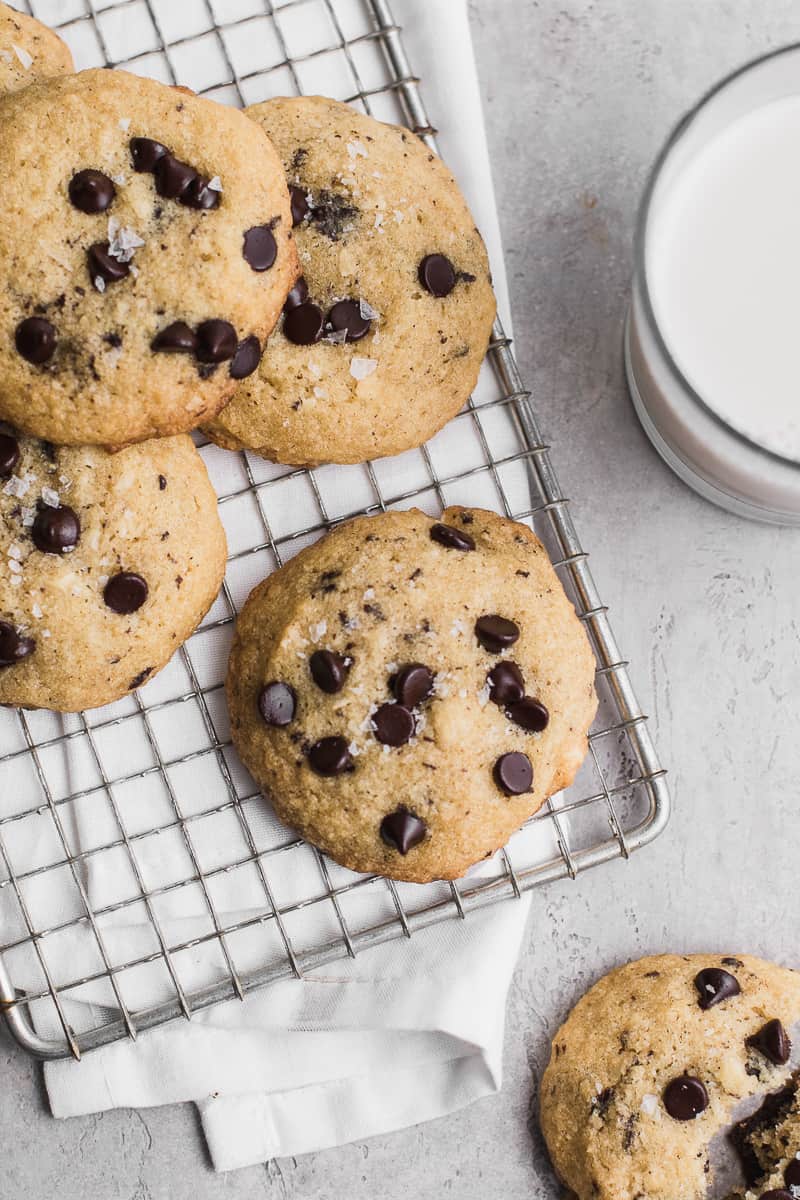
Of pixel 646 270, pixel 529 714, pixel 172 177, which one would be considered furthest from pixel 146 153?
pixel 529 714

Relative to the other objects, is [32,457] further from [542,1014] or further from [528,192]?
[542,1014]

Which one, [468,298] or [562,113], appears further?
[562,113]

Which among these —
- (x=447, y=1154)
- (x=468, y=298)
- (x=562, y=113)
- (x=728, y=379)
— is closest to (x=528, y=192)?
(x=562, y=113)

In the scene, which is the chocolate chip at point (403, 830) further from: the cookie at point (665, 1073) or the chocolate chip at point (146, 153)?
the chocolate chip at point (146, 153)

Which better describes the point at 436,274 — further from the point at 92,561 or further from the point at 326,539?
the point at 92,561

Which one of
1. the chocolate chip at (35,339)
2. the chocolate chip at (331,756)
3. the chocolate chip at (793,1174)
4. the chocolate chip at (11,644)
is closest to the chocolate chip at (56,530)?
the chocolate chip at (11,644)

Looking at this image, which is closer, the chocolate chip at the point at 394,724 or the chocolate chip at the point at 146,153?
the chocolate chip at the point at 146,153

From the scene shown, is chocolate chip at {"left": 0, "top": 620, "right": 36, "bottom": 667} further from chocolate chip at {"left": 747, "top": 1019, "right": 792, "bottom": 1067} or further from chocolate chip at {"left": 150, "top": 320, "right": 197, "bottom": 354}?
chocolate chip at {"left": 747, "top": 1019, "right": 792, "bottom": 1067}

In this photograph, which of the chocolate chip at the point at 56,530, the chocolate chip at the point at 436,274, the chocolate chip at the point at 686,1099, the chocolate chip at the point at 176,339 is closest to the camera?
the chocolate chip at the point at 176,339

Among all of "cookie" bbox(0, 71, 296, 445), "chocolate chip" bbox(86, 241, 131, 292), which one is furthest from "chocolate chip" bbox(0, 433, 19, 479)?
"chocolate chip" bbox(86, 241, 131, 292)
